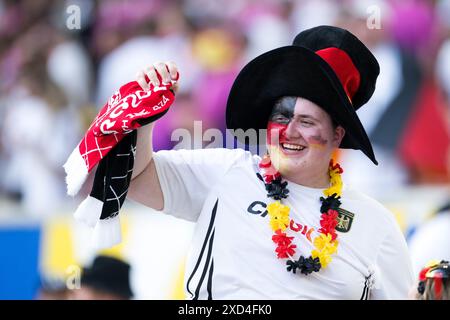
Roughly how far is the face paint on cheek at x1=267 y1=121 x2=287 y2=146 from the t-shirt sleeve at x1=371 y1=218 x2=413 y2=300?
47cm

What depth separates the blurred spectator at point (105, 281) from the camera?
4.29m

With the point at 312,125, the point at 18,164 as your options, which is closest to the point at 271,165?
the point at 312,125

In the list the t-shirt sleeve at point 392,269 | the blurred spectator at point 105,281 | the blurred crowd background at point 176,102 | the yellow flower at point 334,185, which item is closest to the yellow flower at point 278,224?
the yellow flower at point 334,185

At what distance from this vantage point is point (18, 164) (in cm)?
Answer: 634

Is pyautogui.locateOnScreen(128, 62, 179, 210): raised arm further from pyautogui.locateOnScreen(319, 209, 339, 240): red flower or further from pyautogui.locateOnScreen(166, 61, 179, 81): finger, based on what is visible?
pyautogui.locateOnScreen(319, 209, 339, 240): red flower

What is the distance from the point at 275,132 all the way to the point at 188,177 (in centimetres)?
32

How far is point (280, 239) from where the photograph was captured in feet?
10.8

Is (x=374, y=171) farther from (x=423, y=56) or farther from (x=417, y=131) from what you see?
(x=423, y=56)

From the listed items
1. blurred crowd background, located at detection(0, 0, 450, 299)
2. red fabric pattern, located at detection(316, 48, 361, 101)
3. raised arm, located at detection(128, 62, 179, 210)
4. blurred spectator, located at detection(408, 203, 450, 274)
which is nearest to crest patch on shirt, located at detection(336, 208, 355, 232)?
red fabric pattern, located at detection(316, 48, 361, 101)

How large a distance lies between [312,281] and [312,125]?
0.51m

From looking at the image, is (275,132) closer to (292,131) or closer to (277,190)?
(292,131)

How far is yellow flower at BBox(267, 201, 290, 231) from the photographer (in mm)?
3316

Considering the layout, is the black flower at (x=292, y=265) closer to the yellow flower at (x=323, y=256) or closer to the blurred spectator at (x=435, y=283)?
the yellow flower at (x=323, y=256)
